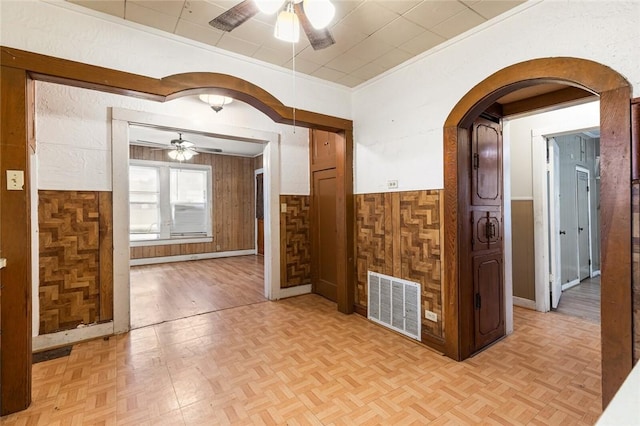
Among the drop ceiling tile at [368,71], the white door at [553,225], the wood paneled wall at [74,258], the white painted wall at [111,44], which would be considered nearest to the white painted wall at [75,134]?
the wood paneled wall at [74,258]

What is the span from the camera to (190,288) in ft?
15.5

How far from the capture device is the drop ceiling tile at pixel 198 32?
2.34 m

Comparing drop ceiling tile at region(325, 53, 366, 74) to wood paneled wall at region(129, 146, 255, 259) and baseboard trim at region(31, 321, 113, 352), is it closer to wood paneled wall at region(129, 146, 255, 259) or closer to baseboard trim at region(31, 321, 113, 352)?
baseboard trim at region(31, 321, 113, 352)

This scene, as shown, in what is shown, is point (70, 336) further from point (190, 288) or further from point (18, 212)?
point (190, 288)

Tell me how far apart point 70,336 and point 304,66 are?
3.64 metres

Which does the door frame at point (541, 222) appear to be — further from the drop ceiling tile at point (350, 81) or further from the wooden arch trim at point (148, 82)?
the wooden arch trim at point (148, 82)

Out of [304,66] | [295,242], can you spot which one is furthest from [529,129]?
[295,242]

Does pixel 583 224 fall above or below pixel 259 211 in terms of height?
below

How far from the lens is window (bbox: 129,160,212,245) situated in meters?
6.78

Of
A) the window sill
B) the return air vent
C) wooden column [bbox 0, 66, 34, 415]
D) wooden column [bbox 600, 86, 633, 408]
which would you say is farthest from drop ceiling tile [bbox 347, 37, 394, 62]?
the window sill

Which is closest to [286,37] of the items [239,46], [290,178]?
[239,46]

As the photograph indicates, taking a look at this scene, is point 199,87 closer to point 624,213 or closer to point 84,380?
point 84,380

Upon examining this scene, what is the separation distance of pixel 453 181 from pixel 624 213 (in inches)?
42.5

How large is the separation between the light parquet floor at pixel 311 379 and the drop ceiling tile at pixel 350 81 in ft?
9.37
